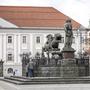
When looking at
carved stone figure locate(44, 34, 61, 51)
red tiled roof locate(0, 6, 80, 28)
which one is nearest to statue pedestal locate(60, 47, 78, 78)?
carved stone figure locate(44, 34, 61, 51)

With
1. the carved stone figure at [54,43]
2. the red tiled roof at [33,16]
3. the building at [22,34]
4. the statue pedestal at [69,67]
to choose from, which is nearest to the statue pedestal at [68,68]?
the statue pedestal at [69,67]

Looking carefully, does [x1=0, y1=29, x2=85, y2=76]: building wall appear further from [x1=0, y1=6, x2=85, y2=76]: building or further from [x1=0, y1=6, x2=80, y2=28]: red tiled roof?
[x1=0, y1=6, x2=80, y2=28]: red tiled roof

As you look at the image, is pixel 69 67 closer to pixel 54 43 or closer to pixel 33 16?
pixel 54 43

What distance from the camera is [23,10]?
96.3 m

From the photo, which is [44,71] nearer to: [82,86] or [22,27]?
[82,86]

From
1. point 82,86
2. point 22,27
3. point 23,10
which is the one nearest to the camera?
point 82,86

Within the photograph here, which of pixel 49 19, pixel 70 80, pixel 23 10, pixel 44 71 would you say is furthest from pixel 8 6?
pixel 70 80

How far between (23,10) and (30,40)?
7.90 metres

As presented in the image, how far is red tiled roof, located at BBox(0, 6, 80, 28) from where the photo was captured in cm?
9069

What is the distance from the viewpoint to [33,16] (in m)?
94.0

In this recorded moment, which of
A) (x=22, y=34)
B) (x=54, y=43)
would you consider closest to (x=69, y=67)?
(x=54, y=43)

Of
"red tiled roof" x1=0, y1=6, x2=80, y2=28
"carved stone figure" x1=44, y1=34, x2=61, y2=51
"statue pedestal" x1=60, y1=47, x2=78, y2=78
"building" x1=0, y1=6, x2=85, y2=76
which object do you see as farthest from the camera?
"red tiled roof" x1=0, y1=6, x2=80, y2=28

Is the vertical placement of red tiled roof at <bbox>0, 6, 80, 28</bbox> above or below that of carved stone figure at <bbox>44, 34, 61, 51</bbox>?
above

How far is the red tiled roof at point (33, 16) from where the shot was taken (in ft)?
298
